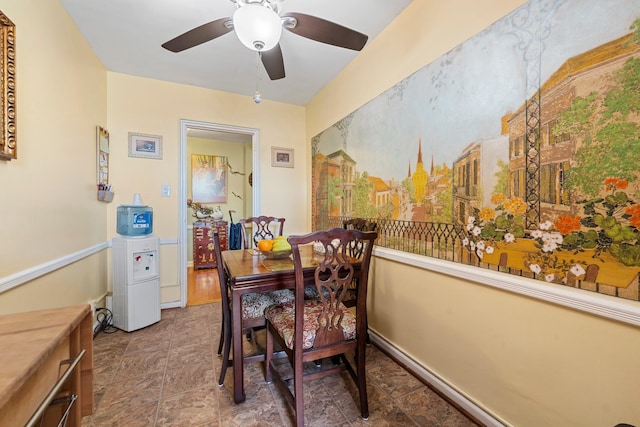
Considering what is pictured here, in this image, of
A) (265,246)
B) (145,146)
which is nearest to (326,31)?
(265,246)

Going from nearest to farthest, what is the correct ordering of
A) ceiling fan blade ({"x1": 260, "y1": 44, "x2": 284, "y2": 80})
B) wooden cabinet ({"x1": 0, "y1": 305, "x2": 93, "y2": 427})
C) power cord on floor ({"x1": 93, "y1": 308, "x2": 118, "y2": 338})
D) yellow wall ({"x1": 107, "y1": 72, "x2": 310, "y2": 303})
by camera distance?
wooden cabinet ({"x1": 0, "y1": 305, "x2": 93, "y2": 427}), ceiling fan blade ({"x1": 260, "y1": 44, "x2": 284, "y2": 80}), power cord on floor ({"x1": 93, "y1": 308, "x2": 118, "y2": 338}), yellow wall ({"x1": 107, "y1": 72, "x2": 310, "y2": 303})

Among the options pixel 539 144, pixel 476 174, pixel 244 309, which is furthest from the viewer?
pixel 244 309

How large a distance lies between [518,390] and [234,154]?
5.47m

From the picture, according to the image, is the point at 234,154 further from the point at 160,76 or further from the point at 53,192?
the point at 53,192

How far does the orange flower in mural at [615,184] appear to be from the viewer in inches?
36.4

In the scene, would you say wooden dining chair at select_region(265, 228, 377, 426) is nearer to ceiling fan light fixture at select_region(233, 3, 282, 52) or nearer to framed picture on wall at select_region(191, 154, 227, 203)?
ceiling fan light fixture at select_region(233, 3, 282, 52)

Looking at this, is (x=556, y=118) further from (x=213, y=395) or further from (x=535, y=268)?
(x=213, y=395)

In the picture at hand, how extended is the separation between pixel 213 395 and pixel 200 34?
2231mm

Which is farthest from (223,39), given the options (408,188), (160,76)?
(408,188)

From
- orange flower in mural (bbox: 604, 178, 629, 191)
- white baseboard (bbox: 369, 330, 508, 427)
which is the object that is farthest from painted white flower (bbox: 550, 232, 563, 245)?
white baseboard (bbox: 369, 330, 508, 427)

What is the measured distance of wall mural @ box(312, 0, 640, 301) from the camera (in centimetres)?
93

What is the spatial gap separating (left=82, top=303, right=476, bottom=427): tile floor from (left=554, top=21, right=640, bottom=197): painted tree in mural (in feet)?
4.47

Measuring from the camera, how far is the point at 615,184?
94 cm

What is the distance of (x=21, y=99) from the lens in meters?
1.49
